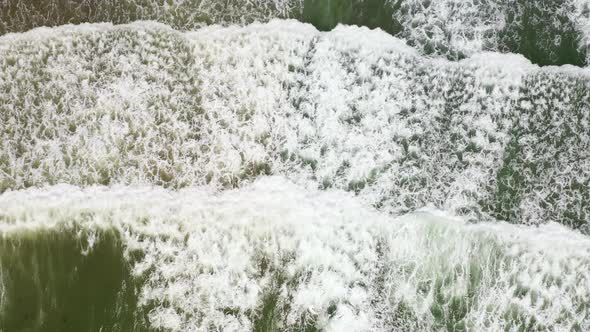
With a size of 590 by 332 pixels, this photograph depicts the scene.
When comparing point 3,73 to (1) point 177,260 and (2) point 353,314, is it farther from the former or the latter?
(2) point 353,314

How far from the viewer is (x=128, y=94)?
622 millimetres

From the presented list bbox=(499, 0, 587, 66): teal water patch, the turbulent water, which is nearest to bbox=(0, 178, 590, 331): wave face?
the turbulent water

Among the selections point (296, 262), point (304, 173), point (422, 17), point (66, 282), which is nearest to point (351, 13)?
point (422, 17)

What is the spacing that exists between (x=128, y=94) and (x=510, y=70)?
0.48 metres

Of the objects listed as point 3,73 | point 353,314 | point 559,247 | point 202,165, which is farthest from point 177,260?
point 559,247

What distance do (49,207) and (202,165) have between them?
0.20 meters

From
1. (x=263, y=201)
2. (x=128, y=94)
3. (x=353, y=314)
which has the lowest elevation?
(x=353, y=314)

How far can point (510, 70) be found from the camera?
0.61 m

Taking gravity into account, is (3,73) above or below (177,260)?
above

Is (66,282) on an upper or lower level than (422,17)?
lower

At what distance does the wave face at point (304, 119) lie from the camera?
0.60m

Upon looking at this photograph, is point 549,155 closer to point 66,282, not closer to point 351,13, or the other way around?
point 351,13

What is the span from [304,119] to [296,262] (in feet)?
0.59

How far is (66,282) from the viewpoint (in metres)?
0.62
